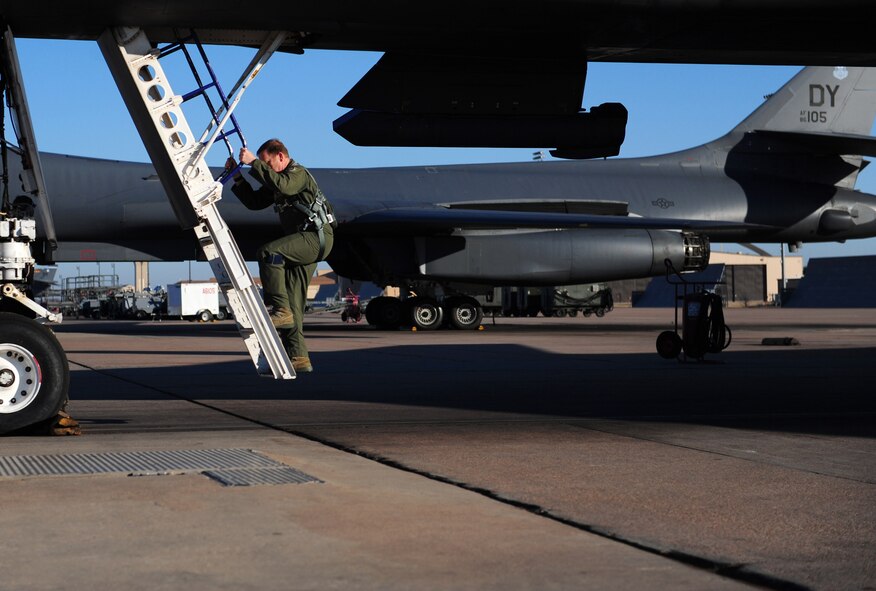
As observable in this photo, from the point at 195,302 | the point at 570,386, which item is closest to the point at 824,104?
the point at 570,386

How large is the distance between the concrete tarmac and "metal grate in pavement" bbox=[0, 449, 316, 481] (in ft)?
0.47

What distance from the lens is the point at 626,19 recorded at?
7.50 metres

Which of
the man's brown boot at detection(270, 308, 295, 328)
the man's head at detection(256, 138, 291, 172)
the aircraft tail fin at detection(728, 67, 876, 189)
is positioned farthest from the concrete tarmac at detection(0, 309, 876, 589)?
the aircraft tail fin at detection(728, 67, 876, 189)

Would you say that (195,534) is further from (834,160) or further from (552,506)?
(834,160)

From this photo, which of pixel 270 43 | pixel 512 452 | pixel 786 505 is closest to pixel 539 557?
pixel 786 505

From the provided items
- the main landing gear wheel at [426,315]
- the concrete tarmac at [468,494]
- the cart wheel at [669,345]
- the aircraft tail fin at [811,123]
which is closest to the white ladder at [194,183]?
the concrete tarmac at [468,494]

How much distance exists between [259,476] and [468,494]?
3.16 ft

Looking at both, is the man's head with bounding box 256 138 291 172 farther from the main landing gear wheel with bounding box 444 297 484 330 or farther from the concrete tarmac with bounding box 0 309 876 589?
the main landing gear wheel with bounding box 444 297 484 330

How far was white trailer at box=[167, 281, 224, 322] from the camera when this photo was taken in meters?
49.1

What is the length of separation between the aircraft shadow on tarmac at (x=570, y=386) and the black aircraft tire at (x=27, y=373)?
108 inches

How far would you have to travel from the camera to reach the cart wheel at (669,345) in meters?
14.4

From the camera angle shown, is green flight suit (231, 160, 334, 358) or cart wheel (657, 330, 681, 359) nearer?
green flight suit (231, 160, 334, 358)

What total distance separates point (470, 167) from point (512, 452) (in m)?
24.7

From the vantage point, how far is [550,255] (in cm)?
2589
